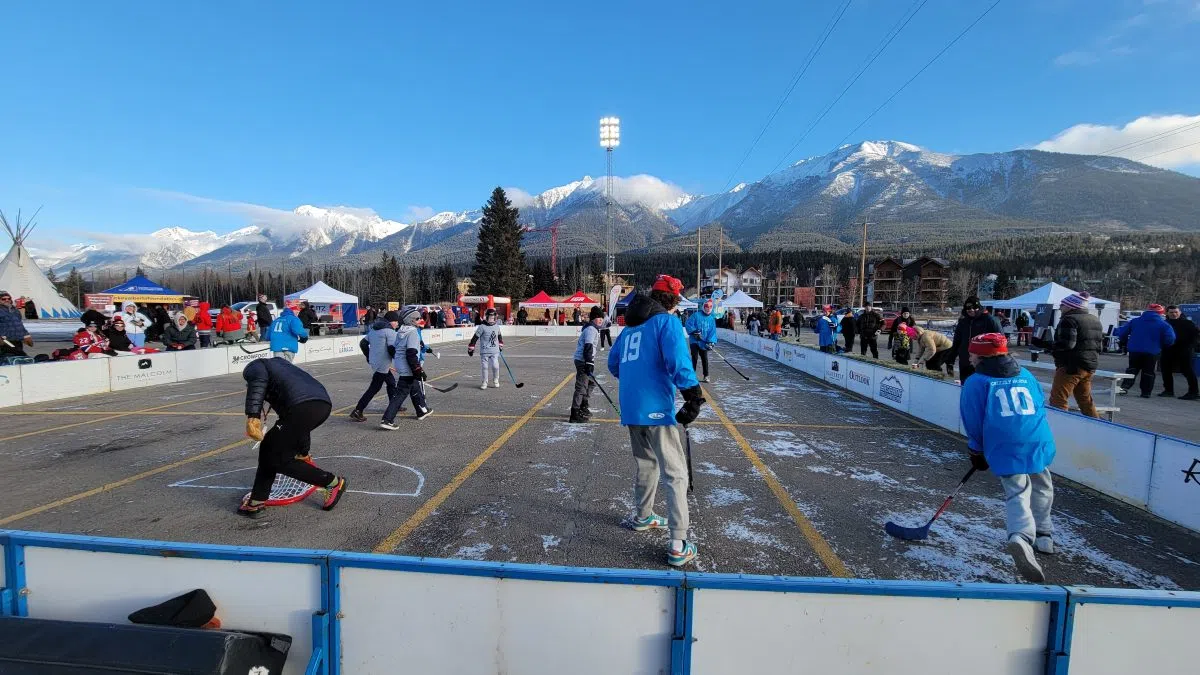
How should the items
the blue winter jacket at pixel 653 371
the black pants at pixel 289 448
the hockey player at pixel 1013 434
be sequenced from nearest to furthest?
1. the hockey player at pixel 1013 434
2. the blue winter jacket at pixel 653 371
3. the black pants at pixel 289 448

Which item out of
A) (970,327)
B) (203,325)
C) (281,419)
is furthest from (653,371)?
(203,325)

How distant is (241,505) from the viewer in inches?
179

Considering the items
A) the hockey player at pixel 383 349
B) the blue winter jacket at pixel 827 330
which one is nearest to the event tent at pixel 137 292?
the hockey player at pixel 383 349

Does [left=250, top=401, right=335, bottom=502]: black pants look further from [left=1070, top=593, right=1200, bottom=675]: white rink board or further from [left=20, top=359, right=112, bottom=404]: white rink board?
[left=20, top=359, right=112, bottom=404]: white rink board

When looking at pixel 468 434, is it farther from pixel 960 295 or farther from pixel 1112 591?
pixel 960 295

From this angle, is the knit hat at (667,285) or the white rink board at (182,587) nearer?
the white rink board at (182,587)

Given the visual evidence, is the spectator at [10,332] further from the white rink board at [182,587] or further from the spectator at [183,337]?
the white rink board at [182,587]

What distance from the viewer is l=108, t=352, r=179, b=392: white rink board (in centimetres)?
1152

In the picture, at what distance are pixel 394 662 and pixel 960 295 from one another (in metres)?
110

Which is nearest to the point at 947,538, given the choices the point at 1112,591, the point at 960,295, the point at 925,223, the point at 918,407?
the point at 1112,591

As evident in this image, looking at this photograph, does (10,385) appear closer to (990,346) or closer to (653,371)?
(653,371)

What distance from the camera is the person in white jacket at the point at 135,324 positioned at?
62.0 ft

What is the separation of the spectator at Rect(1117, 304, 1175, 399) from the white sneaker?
10.0 meters

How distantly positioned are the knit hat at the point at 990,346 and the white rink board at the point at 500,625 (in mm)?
3038
